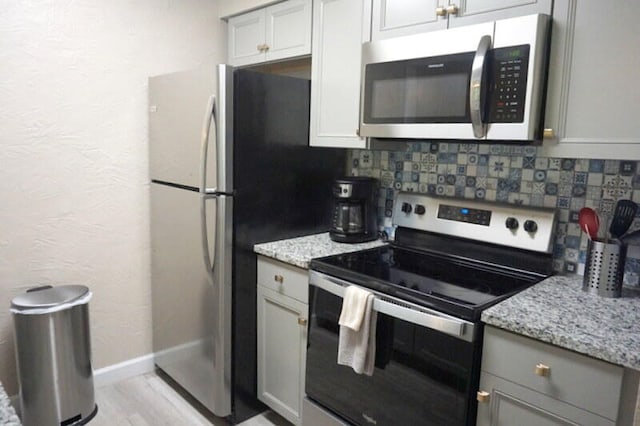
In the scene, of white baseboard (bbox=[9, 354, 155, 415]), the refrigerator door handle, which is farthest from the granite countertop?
white baseboard (bbox=[9, 354, 155, 415])

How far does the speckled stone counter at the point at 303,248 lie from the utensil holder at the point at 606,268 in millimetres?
951

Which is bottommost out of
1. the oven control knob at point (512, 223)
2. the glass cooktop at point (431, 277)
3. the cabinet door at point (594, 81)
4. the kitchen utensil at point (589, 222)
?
the glass cooktop at point (431, 277)

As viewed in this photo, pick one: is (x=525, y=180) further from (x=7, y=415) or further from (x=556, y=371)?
(x=7, y=415)

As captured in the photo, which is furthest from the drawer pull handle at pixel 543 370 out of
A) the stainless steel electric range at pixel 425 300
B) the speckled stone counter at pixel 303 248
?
the speckled stone counter at pixel 303 248

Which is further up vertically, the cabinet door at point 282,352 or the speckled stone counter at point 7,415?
the speckled stone counter at point 7,415

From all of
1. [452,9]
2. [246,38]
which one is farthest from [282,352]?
[246,38]

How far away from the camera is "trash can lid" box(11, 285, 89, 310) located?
7.13 feet

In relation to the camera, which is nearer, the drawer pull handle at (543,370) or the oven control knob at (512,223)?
the drawer pull handle at (543,370)

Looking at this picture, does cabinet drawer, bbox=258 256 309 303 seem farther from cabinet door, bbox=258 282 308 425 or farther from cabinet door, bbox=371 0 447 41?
cabinet door, bbox=371 0 447 41

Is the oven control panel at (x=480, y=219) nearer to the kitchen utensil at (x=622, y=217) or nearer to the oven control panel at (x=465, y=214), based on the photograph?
the oven control panel at (x=465, y=214)

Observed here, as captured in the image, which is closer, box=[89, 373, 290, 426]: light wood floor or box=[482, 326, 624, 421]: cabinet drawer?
box=[482, 326, 624, 421]: cabinet drawer

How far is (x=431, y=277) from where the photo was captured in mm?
1844

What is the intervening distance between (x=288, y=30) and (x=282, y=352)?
5.16ft

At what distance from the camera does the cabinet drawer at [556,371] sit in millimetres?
1223
